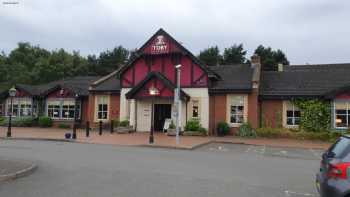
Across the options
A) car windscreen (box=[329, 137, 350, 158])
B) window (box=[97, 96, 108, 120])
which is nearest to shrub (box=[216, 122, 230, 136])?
window (box=[97, 96, 108, 120])

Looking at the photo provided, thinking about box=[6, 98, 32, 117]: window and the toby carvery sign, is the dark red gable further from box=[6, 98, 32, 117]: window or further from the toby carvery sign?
box=[6, 98, 32, 117]: window

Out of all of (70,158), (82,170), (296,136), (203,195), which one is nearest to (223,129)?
(296,136)

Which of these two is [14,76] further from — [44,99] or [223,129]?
[223,129]

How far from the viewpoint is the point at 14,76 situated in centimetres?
5659

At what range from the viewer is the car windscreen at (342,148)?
18.5ft

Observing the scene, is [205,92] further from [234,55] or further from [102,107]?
[234,55]

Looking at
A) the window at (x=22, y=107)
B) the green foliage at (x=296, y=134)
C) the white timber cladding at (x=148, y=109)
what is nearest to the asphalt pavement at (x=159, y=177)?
the green foliage at (x=296, y=134)

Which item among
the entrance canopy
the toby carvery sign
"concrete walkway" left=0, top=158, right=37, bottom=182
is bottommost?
"concrete walkway" left=0, top=158, right=37, bottom=182

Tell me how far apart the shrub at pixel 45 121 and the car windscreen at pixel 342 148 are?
99.0 feet

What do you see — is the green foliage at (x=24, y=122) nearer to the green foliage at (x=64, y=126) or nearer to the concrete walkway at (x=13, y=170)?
the green foliage at (x=64, y=126)

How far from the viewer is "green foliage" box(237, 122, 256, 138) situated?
83.2ft

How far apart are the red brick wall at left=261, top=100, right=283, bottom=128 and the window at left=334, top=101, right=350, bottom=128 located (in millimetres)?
3844

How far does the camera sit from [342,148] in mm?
5801

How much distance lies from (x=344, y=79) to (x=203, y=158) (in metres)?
18.4
